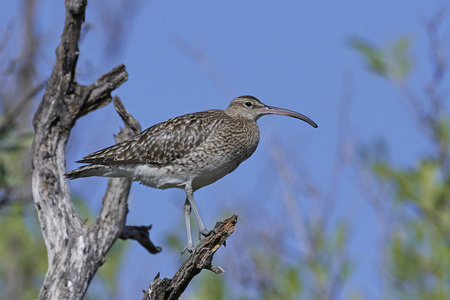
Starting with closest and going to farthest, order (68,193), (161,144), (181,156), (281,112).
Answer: (68,193) → (181,156) → (161,144) → (281,112)

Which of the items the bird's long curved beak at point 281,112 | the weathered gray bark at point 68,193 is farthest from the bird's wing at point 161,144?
the bird's long curved beak at point 281,112

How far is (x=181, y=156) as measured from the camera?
1046 centimetres

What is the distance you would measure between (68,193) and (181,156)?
5.17ft

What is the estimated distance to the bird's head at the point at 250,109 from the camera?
38.9 feet

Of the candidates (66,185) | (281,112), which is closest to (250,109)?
(281,112)

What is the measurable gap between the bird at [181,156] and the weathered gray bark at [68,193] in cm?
32

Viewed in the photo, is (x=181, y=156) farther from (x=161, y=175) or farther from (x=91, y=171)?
(x=91, y=171)

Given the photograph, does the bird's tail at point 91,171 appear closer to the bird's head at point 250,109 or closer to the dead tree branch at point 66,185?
the dead tree branch at point 66,185

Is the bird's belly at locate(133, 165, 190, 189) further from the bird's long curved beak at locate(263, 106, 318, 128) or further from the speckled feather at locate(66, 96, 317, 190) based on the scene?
the bird's long curved beak at locate(263, 106, 318, 128)

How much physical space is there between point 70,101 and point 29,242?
18.7ft

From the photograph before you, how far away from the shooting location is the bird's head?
11852mm

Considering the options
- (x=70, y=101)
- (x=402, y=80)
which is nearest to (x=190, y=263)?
(x=70, y=101)

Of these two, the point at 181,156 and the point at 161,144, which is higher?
the point at 161,144

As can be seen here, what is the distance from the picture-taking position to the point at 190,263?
8.03 meters
